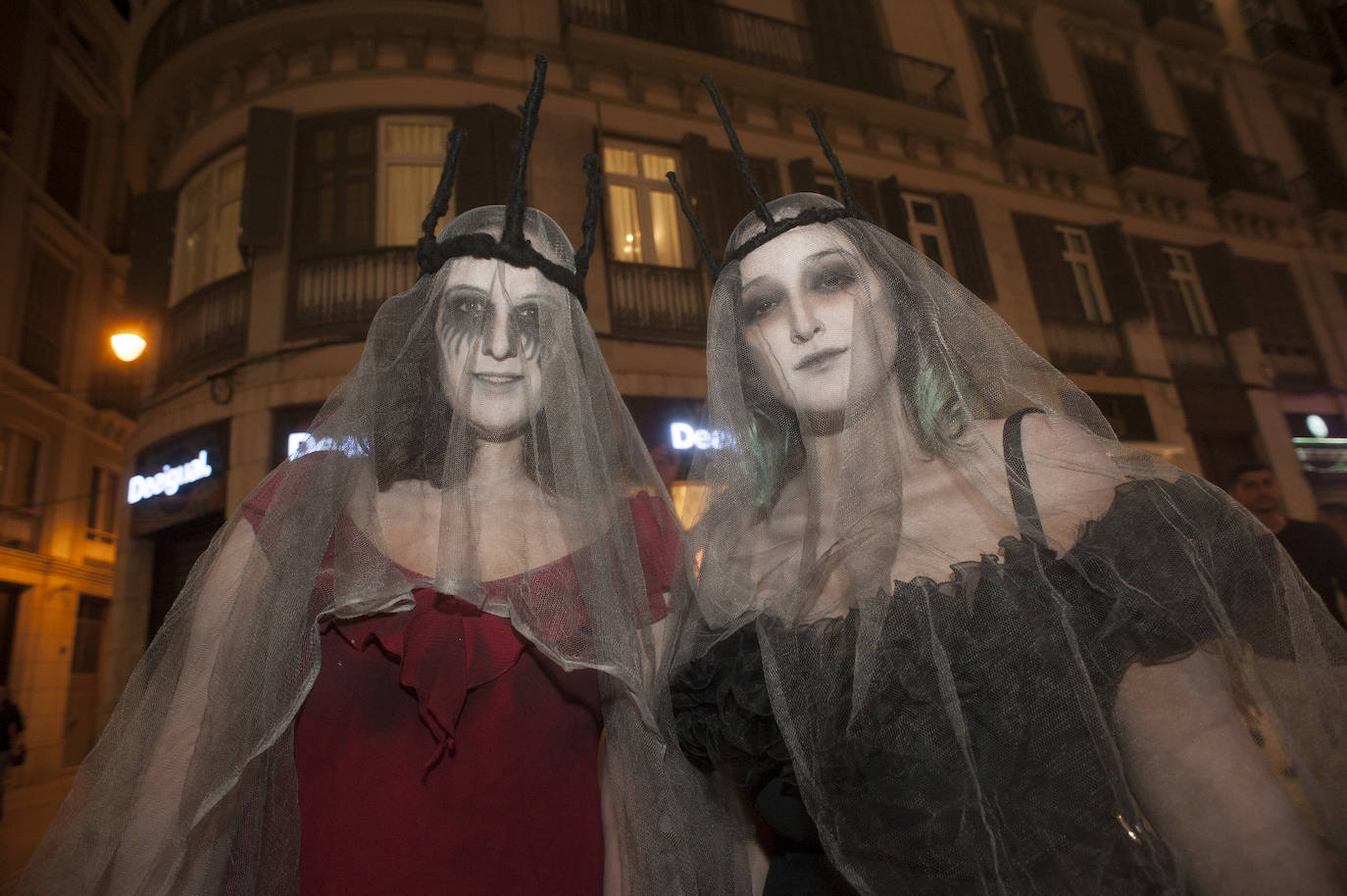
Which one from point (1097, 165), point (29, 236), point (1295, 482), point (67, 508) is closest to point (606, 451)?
point (29, 236)

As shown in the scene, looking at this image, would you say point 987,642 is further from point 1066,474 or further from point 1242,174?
point 1242,174

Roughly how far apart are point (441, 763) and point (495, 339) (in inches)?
27.7

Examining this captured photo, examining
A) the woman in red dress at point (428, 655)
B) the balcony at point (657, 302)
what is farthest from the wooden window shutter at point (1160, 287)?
the woman in red dress at point (428, 655)

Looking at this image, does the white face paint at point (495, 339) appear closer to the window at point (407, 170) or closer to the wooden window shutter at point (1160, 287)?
the window at point (407, 170)

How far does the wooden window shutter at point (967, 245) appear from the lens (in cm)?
778

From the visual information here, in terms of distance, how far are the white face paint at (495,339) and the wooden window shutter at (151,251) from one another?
7.10 m

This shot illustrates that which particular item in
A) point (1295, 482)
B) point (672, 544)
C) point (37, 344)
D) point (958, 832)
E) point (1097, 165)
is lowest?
point (958, 832)

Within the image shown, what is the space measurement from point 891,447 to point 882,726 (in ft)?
1.40

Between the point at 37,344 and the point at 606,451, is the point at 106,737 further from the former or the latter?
the point at 37,344

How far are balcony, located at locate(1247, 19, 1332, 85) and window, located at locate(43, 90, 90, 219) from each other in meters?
15.5

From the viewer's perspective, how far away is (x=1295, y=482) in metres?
9.12

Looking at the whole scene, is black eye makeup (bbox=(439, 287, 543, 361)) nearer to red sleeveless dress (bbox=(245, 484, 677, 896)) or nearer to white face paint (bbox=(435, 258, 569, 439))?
white face paint (bbox=(435, 258, 569, 439))

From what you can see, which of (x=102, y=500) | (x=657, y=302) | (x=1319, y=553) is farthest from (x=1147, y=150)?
(x=102, y=500)

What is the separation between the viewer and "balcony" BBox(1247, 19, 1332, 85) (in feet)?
34.5
